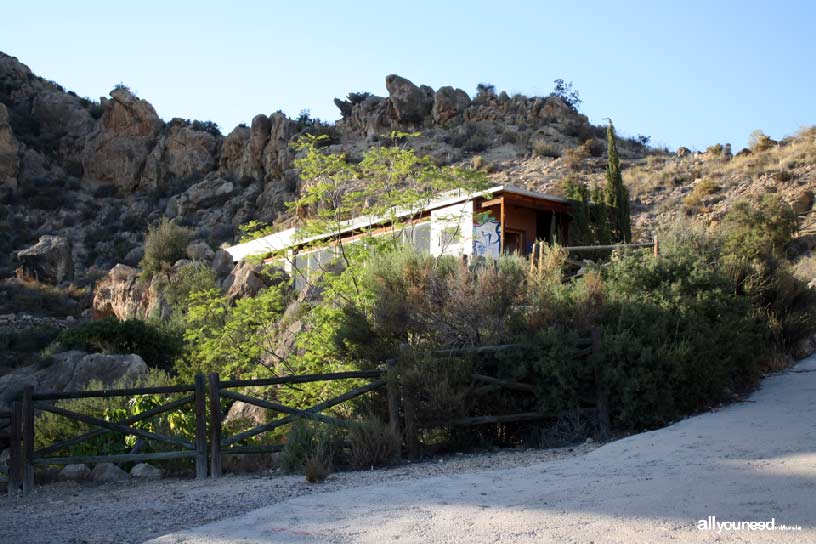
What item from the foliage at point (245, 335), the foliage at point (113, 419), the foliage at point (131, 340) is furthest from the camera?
the foliage at point (131, 340)

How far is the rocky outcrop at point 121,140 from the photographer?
58.5m

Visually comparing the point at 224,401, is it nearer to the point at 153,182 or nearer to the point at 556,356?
the point at 556,356

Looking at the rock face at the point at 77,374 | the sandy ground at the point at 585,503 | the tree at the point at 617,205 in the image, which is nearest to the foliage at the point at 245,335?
the rock face at the point at 77,374

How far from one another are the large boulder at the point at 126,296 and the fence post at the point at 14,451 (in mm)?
21104

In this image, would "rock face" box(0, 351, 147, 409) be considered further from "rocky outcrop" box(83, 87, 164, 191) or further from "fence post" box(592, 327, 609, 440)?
"rocky outcrop" box(83, 87, 164, 191)

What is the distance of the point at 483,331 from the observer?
12.1 meters

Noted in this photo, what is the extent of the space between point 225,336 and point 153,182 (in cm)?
4602

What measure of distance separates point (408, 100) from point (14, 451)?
47.0 m

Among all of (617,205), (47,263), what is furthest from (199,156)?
(617,205)

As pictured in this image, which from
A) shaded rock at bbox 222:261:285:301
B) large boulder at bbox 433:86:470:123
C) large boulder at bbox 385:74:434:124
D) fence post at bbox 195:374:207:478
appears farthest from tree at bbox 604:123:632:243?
large boulder at bbox 385:74:434:124

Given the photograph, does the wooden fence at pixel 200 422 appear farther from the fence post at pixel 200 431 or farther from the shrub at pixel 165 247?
the shrub at pixel 165 247

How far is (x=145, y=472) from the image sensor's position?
11.5 meters

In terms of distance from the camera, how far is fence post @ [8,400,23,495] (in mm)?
10484

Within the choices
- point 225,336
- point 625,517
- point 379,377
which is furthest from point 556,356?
point 225,336
